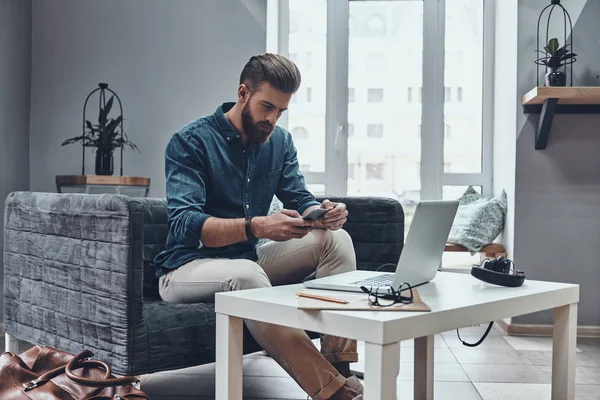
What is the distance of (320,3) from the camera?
156 inches

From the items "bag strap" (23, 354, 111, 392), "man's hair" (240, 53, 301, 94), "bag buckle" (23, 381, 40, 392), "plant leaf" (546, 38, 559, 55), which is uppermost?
"plant leaf" (546, 38, 559, 55)

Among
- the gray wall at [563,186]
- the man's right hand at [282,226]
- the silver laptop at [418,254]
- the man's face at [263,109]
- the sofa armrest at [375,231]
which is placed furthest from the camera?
the gray wall at [563,186]

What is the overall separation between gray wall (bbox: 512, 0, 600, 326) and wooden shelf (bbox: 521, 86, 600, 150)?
38 millimetres

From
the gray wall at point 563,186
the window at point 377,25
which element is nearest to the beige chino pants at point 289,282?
the gray wall at point 563,186

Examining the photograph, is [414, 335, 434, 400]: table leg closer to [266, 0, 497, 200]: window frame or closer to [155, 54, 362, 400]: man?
[155, 54, 362, 400]: man

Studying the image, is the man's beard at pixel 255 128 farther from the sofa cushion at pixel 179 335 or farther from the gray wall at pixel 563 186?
the gray wall at pixel 563 186

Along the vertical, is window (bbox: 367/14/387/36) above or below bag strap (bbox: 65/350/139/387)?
above

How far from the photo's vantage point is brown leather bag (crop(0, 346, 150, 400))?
1.54m

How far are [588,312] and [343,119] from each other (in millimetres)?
1702

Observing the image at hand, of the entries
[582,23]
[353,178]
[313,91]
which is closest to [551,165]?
[582,23]

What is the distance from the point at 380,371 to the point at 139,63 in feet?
9.34

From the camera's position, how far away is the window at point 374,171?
157 inches

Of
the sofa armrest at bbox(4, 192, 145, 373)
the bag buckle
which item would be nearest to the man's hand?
the sofa armrest at bbox(4, 192, 145, 373)

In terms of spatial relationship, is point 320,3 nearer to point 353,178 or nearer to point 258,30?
point 258,30
